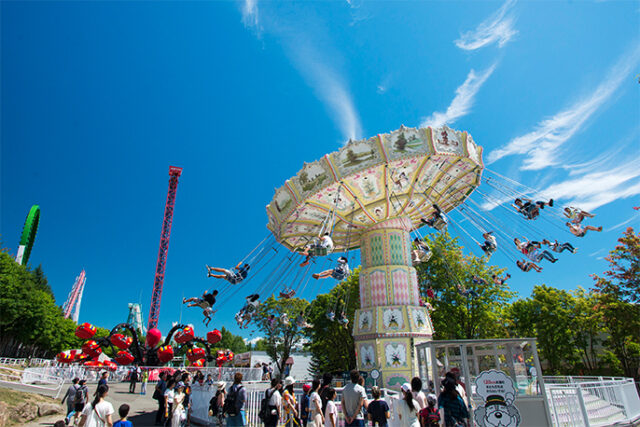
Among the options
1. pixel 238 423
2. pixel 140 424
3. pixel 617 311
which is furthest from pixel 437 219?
pixel 617 311

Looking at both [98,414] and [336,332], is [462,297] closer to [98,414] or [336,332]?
[336,332]

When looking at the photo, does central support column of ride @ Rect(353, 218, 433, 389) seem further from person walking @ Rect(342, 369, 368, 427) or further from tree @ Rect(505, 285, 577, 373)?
tree @ Rect(505, 285, 577, 373)

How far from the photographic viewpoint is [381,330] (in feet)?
49.2

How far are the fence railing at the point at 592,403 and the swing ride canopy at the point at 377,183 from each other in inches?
336

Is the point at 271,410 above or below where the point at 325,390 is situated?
below

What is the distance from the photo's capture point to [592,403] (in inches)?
342

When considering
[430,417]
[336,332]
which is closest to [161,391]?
[430,417]

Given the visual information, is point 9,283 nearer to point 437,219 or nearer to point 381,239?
point 381,239

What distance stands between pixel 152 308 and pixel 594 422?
2180 inches

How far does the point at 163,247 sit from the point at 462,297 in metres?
48.7

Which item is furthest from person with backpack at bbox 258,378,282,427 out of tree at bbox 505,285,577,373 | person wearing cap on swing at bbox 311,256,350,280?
tree at bbox 505,285,577,373

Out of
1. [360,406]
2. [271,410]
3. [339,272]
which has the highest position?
[339,272]

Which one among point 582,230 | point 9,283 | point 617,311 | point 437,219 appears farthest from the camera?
point 9,283

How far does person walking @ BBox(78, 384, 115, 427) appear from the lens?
17.1ft
